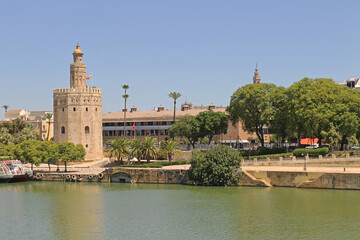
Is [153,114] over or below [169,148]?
over

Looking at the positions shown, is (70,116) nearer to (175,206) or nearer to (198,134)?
(198,134)

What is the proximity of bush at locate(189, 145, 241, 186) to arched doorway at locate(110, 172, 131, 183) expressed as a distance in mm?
10188

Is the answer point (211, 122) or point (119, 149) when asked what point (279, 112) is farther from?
point (119, 149)

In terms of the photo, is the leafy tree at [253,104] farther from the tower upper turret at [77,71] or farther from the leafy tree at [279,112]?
the tower upper turret at [77,71]

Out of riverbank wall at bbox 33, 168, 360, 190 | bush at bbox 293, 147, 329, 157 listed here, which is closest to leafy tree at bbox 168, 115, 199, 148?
riverbank wall at bbox 33, 168, 360, 190

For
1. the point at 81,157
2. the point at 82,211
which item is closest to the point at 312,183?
the point at 82,211

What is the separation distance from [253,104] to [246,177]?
66.8ft

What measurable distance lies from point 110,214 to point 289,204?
611 inches

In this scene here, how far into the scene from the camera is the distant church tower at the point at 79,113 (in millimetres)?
85750

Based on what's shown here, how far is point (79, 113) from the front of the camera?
3381 inches

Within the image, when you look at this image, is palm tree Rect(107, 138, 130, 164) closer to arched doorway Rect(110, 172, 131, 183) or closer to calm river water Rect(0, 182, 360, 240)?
arched doorway Rect(110, 172, 131, 183)

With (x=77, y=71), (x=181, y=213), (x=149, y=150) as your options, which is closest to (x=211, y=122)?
(x=149, y=150)

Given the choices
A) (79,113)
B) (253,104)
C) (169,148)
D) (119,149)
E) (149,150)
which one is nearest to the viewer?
(149,150)

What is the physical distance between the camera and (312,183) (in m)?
Result: 55.5
